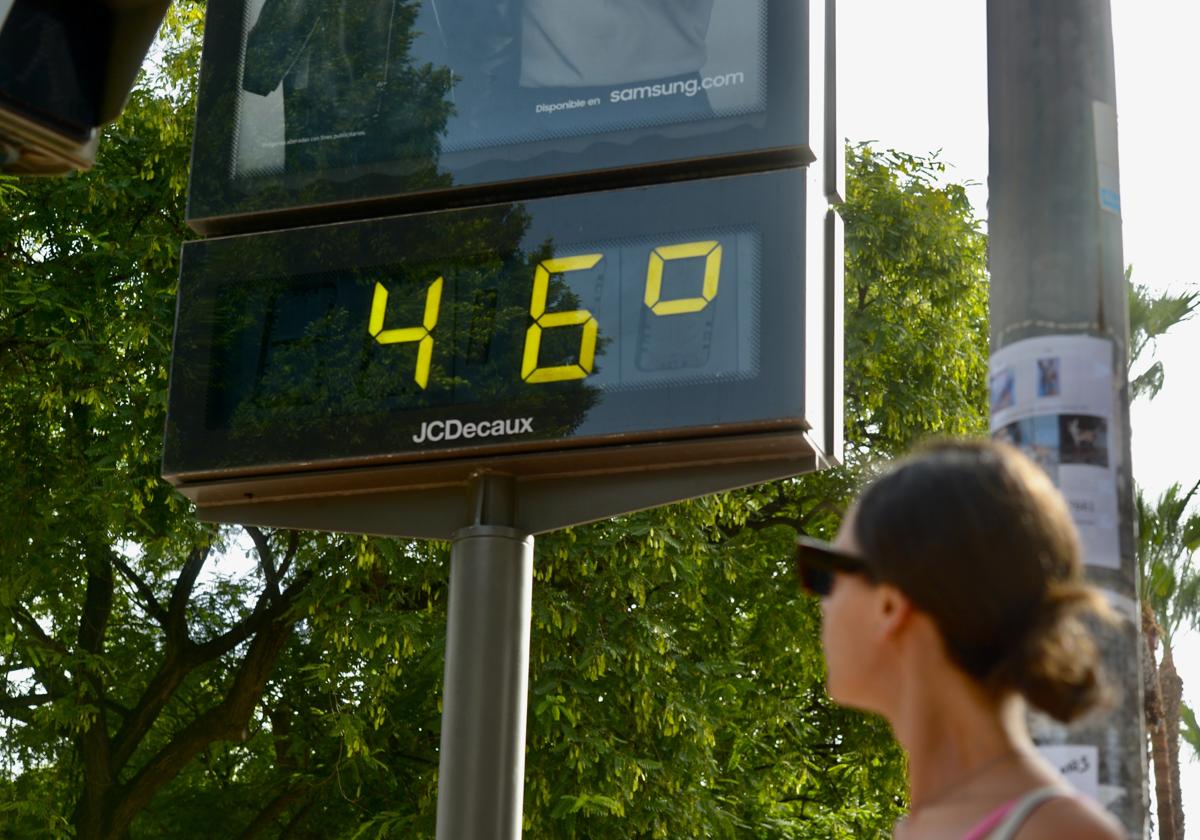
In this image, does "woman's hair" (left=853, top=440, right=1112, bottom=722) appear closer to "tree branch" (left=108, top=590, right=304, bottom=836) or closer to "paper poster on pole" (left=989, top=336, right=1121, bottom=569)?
"paper poster on pole" (left=989, top=336, right=1121, bottom=569)

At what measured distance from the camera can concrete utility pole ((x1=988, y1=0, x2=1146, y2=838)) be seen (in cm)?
309

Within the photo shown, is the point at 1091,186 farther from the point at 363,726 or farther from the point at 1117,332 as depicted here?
the point at 363,726

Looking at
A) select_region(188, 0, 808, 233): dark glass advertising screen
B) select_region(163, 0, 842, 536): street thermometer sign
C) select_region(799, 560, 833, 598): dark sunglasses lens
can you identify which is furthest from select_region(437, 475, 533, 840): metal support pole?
select_region(799, 560, 833, 598): dark sunglasses lens

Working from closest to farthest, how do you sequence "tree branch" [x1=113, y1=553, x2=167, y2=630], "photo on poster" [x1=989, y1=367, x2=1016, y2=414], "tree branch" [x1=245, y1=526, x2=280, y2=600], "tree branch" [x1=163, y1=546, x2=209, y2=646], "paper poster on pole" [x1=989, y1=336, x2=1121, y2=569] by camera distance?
1. "paper poster on pole" [x1=989, y1=336, x2=1121, y2=569]
2. "photo on poster" [x1=989, y1=367, x2=1016, y2=414]
3. "tree branch" [x1=245, y1=526, x2=280, y2=600]
4. "tree branch" [x1=163, y1=546, x2=209, y2=646]
5. "tree branch" [x1=113, y1=553, x2=167, y2=630]

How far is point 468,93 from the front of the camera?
6.63 m

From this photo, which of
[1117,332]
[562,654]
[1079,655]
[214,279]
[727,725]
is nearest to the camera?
[1079,655]

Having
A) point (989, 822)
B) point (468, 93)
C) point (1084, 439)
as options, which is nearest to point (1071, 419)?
point (1084, 439)

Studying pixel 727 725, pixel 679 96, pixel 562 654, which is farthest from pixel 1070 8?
pixel 727 725

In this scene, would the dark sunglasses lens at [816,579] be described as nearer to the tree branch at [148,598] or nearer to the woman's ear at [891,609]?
the woman's ear at [891,609]

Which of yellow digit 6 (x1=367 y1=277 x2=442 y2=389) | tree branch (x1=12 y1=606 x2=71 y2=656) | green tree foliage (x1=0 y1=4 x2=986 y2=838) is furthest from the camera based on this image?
tree branch (x1=12 y1=606 x2=71 y2=656)

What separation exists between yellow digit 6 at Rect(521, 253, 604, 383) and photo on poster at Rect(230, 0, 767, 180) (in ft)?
1.54

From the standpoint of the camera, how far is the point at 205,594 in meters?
18.9

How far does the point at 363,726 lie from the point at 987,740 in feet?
38.5

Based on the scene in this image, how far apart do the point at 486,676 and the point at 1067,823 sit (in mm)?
4540
